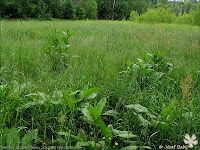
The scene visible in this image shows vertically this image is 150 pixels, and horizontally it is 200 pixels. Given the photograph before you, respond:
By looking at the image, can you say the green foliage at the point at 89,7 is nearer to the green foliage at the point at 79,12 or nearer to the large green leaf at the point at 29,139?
the green foliage at the point at 79,12

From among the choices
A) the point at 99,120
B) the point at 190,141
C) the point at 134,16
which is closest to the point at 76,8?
the point at 134,16

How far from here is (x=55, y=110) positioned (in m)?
1.67

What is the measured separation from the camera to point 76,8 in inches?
484

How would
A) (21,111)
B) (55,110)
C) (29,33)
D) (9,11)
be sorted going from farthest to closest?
(9,11) → (29,33) → (55,110) → (21,111)

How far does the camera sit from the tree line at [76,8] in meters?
12.4

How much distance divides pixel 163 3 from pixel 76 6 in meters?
15.8

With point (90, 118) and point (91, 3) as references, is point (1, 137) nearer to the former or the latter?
point (90, 118)

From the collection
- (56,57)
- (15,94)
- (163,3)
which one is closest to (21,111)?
(15,94)

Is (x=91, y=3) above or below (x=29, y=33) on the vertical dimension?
above

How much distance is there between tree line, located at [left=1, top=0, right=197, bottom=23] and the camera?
40.7 ft

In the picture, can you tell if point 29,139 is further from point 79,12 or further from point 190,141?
point 79,12

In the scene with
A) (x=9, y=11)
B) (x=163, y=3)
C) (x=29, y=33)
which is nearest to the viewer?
(x=29, y=33)

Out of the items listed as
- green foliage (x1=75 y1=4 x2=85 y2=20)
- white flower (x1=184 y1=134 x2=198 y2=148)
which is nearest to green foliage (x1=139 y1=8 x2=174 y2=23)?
green foliage (x1=75 y1=4 x2=85 y2=20)

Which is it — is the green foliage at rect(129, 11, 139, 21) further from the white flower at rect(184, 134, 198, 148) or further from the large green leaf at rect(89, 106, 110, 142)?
the white flower at rect(184, 134, 198, 148)
